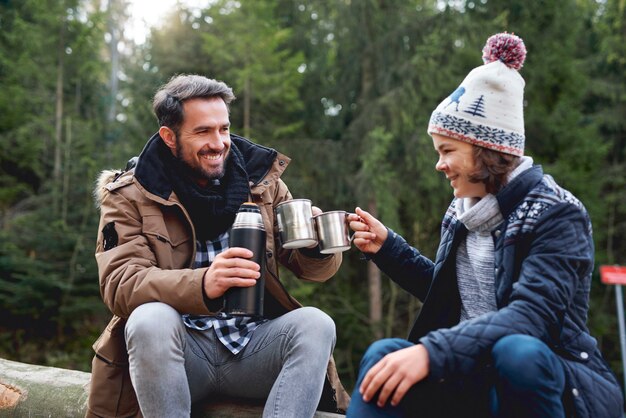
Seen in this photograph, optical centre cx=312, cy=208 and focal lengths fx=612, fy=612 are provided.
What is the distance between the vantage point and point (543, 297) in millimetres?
1749

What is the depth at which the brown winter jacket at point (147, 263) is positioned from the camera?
2.30 metres

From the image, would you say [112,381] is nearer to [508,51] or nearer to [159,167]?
[159,167]

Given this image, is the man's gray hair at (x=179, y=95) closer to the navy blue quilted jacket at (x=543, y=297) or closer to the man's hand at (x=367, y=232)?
the man's hand at (x=367, y=232)

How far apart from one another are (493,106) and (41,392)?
267 cm

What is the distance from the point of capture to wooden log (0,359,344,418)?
307cm

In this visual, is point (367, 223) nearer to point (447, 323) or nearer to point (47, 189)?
point (447, 323)

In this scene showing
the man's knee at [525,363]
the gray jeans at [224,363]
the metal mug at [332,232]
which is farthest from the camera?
the metal mug at [332,232]

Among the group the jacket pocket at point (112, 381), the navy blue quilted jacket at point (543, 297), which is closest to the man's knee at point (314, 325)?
the navy blue quilted jacket at point (543, 297)

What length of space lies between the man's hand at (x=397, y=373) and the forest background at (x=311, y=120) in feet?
29.4

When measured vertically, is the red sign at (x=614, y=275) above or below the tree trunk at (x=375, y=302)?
above

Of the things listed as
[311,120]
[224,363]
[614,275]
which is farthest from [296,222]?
[311,120]

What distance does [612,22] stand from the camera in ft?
48.1

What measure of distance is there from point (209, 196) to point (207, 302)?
1.86 ft

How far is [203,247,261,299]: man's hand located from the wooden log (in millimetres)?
1312
